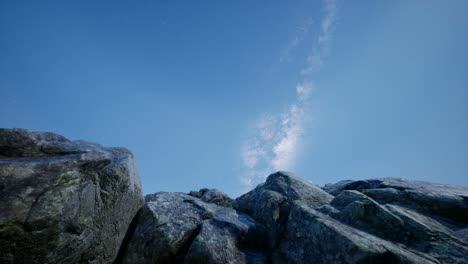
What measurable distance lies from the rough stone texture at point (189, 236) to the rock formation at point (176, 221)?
5 cm

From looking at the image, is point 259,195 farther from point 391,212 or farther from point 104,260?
point 104,260

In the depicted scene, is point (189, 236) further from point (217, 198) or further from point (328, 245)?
point (217, 198)

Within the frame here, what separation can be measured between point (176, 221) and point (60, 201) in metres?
4.89

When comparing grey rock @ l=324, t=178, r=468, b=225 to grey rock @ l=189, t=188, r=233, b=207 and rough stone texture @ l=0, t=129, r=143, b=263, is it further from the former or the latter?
Result: rough stone texture @ l=0, t=129, r=143, b=263

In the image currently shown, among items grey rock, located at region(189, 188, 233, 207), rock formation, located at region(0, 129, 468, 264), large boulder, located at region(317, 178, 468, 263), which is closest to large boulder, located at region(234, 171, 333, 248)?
rock formation, located at region(0, 129, 468, 264)

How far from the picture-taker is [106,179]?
10.5m

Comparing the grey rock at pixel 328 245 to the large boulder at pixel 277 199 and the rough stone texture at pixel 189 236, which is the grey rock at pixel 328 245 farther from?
the rough stone texture at pixel 189 236

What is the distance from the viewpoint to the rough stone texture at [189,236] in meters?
10.1

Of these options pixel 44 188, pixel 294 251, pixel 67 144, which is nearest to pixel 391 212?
pixel 294 251

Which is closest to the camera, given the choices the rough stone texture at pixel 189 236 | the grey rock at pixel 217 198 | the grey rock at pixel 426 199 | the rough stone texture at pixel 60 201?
the rough stone texture at pixel 60 201

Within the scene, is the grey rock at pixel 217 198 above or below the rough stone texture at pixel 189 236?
above

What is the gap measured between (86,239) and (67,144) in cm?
548

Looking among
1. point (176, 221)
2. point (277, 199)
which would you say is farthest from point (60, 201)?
point (277, 199)

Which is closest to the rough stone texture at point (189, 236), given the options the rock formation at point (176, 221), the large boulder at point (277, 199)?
the rock formation at point (176, 221)
